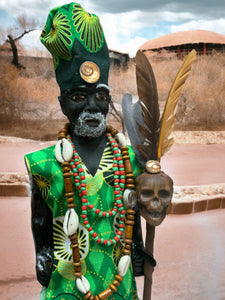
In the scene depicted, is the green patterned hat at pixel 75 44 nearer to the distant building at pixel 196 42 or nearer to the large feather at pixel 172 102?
the large feather at pixel 172 102

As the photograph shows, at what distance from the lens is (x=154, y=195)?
3.60ft

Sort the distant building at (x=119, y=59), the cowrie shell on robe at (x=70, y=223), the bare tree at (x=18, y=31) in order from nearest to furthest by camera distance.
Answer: the cowrie shell on robe at (x=70, y=223), the bare tree at (x=18, y=31), the distant building at (x=119, y=59)

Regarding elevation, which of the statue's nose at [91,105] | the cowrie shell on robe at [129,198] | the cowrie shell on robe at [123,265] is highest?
the statue's nose at [91,105]

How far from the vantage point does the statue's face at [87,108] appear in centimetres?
116

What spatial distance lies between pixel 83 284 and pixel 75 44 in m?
0.75

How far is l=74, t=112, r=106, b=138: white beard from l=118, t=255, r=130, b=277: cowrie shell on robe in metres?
0.41

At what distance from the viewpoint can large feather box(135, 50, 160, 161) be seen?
1151mm

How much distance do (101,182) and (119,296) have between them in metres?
0.38

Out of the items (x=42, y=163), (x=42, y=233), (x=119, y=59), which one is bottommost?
(x=42, y=233)

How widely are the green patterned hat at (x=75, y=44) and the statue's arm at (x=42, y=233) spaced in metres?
0.39

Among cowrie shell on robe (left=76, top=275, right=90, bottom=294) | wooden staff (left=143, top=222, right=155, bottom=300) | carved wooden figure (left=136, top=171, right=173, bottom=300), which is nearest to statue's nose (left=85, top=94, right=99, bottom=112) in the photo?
carved wooden figure (left=136, top=171, right=173, bottom=300)

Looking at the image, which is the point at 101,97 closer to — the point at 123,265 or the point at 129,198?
the point at 129,198

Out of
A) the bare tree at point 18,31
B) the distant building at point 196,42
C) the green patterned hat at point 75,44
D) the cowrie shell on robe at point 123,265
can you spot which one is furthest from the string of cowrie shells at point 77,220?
the distant building at point 196,42

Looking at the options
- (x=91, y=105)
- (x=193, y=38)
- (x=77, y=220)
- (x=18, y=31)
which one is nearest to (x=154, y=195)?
(x=77, y=220)
